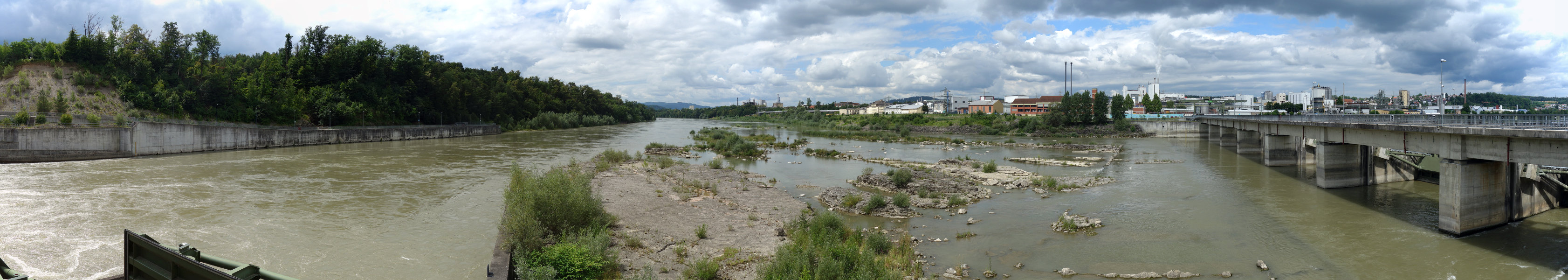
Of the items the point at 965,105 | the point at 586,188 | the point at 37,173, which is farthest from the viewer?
the point at 965,105

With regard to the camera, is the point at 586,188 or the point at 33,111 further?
the point at 33,111

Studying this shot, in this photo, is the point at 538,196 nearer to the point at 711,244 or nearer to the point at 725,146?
the point at 711,244

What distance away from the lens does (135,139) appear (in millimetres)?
34469

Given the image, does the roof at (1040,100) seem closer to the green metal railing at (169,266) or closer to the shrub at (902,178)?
the shrub at (902,178)

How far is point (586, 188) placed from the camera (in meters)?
17.2

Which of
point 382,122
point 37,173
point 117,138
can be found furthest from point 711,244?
point 382,122

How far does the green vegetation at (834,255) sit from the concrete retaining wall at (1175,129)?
76812 millimetres

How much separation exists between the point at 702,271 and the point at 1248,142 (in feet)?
160

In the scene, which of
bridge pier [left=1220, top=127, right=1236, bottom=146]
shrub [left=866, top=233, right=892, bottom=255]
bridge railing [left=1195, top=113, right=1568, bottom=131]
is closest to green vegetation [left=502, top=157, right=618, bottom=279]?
shrub [left=866, top=233, right=892, bottom=255]

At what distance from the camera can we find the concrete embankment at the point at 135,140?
31.2m

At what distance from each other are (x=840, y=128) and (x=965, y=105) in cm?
10423

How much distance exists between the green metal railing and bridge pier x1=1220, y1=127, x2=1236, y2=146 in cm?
6435

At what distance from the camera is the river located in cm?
1331

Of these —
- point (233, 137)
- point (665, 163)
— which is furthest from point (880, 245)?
point (233, 137)
